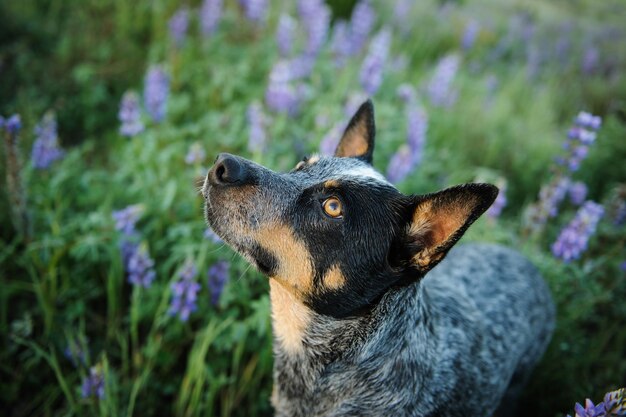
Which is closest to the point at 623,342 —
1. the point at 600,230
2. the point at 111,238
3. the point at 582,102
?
the point at 600,230

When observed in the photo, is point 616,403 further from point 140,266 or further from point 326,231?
point 140,266

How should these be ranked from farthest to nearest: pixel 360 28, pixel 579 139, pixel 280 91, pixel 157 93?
pixel 360 28 < pixel 280 91 < pixel 157 93 < pixel 579 139

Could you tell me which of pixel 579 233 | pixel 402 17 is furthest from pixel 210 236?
pixel 402 17

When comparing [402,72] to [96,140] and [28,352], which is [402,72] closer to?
[96,140]

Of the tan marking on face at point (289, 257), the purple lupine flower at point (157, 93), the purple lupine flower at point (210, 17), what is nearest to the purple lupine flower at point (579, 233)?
the tan marking on face at point (289, 257)

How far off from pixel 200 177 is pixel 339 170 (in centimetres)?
89

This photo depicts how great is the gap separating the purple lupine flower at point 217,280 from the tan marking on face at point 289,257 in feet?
3.12

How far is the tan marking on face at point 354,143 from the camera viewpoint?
7.68ft

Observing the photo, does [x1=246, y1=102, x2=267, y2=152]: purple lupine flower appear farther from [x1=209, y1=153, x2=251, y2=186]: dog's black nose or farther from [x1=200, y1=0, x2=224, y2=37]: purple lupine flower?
[x1=200, y1=0, x2=224, y2=37]: purple lupine flower

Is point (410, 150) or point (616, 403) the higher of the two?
point (410, 150)

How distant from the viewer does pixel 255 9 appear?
532 centimetres

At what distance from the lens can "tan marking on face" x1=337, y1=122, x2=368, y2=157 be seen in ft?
7.68

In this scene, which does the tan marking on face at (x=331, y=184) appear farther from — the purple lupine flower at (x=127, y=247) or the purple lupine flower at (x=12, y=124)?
the purple lupine flower at (x=12, y=124)

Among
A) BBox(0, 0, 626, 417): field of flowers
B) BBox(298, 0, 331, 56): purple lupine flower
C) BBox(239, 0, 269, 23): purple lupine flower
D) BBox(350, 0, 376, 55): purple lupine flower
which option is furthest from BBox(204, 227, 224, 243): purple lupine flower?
BBox(350, 0, 376, 55): purple lupine flower
